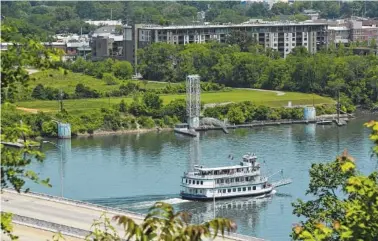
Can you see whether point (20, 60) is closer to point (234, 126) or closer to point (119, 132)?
point (119, 132)

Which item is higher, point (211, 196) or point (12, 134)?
point (12, 134)

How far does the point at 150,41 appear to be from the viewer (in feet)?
151

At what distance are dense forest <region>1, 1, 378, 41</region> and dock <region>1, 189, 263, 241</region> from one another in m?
44.5

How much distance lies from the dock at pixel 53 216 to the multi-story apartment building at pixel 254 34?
90.9ft

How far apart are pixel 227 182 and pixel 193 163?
9.91 feet

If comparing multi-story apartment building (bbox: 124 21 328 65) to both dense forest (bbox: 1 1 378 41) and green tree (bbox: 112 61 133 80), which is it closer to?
green tree (bbox: 112 61 133 80)

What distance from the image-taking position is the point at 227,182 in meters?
21.9

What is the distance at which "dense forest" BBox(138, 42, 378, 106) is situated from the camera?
38.1 m

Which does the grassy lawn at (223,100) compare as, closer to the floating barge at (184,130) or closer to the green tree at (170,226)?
the floating barge at (184,130)

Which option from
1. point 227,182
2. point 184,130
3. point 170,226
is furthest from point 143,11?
point 170,226

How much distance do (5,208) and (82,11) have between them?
6111 centimetres

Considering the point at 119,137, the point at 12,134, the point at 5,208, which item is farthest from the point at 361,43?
the point at 12,134

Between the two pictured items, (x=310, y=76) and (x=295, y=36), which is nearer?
(x=310, y=76)

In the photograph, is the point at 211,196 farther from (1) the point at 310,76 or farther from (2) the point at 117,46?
(2) the point at 117,46
